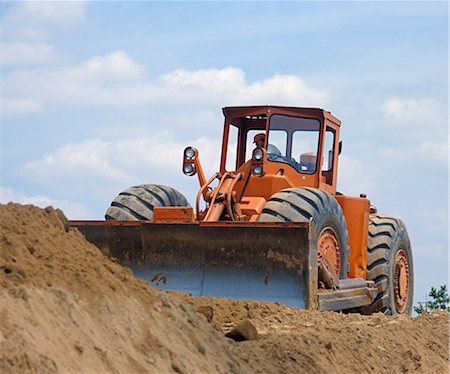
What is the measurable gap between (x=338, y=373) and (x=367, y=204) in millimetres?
5884

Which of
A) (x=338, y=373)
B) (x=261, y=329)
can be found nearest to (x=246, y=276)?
(x=261, y=329)

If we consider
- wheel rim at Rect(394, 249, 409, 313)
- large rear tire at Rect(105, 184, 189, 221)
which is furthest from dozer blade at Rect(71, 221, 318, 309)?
wheel rim at Rect(394, 249, 409, 313)

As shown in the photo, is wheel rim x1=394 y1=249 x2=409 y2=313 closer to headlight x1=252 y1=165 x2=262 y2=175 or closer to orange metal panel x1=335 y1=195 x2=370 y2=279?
orange metal panel x1=335 y1=195 x2=370 y2=279

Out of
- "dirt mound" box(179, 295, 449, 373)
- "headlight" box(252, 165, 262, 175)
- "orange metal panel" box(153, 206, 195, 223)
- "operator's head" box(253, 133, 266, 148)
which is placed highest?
"operator's head" box(253, 133, 266, 148)

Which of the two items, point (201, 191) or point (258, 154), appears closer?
point (258, 154)

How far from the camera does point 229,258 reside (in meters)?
11.0

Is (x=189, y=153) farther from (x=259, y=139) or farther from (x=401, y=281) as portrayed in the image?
(x=401, y=281)

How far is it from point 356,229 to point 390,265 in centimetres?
88

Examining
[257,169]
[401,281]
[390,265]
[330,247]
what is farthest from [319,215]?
[401,281]

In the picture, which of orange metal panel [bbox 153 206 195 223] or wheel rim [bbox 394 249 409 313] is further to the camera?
wheel rim [bbox 394 249 409 313]

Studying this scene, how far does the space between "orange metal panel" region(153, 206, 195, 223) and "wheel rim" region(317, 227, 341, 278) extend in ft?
5.06

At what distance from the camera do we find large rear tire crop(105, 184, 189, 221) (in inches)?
525

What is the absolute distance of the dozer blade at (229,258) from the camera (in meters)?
10.6

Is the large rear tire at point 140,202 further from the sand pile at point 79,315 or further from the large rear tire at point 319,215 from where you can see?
the sand pile at point 79,315
